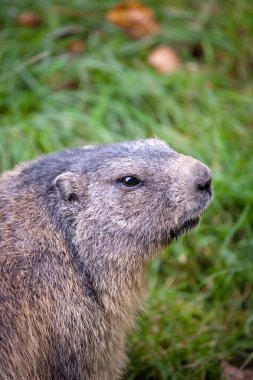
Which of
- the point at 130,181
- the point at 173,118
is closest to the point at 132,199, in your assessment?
the point at 130,181

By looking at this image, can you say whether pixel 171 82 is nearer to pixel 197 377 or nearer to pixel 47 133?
pixel 47 133

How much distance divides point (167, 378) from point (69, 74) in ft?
12.2

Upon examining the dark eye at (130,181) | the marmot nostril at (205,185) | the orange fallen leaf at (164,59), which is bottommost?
the marmot nostril at (205,185)

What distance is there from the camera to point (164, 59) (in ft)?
26.5

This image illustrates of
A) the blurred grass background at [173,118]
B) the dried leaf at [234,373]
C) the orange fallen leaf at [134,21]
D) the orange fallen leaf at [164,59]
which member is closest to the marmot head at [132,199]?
the blurred grass background at [173,118]

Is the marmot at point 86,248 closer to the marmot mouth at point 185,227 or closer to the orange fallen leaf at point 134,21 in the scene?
the marmot mouth at point 185,227

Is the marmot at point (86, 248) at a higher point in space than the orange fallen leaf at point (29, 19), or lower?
lower

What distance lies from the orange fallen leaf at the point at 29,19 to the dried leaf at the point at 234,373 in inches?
186

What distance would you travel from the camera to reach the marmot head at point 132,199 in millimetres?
4430

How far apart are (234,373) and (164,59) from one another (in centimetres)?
405

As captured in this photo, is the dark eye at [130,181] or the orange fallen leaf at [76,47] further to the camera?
the orange fallen leaf at [76,47]

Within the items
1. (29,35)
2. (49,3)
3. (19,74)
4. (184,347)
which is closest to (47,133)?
(19,74)

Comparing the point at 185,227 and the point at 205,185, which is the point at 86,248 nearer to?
the point at 185,227

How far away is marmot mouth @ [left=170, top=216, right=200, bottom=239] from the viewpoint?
4480mm
